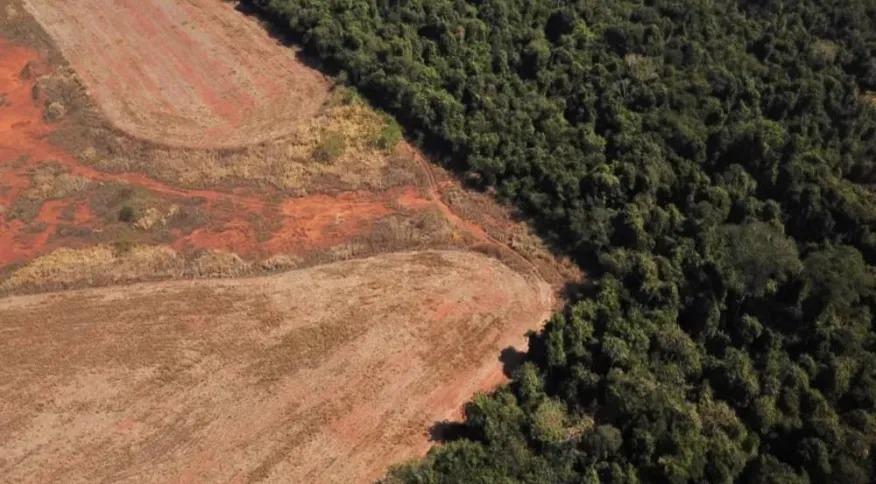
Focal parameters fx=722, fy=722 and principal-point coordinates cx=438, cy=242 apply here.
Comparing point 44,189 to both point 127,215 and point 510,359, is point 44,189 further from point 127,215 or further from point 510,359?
point 510,359

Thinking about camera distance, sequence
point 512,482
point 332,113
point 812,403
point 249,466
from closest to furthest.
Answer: point 512,482, point 812,403, point 249,466, point 332,113

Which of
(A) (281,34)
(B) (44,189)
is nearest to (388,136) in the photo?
(A) (281,34)

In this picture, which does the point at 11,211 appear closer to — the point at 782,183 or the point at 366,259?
the point at 366,259

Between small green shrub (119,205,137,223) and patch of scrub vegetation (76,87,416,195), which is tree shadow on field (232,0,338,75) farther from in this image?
small green shrub (119,205,137,223)

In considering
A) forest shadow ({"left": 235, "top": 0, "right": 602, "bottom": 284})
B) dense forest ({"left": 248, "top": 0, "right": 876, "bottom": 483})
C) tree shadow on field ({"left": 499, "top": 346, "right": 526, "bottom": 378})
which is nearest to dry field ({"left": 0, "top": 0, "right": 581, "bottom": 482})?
tree shadow on field ({"left": 499, "top": 346, "right": 526, "bottom": 378})

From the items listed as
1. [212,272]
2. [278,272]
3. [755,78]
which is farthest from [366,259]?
[755,78]

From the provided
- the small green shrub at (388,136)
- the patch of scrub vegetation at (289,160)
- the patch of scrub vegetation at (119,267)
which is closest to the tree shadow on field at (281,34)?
the patch of scrub vegetation at (289,160)
